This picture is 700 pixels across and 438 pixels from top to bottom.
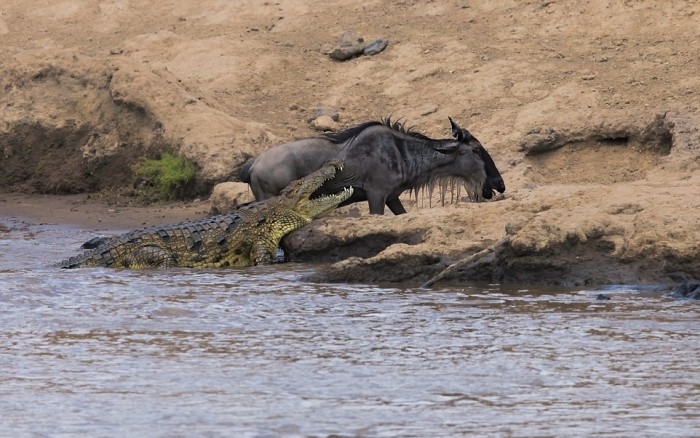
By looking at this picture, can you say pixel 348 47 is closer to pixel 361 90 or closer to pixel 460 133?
pixel 361 90

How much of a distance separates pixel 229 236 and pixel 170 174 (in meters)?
3.39

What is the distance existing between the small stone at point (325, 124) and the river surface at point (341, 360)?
5.87 m

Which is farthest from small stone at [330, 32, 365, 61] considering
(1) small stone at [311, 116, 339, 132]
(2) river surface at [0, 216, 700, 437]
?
(2) river surface at [0, 216, 700, 437]

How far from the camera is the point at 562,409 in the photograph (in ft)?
20.8

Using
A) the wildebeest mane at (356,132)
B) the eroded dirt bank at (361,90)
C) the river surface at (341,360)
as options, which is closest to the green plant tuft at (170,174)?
the eroded dirt bank at (361,90)

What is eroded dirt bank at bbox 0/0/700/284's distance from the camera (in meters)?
13.7

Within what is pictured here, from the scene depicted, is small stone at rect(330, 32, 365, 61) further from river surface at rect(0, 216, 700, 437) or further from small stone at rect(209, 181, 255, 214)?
river surface at rect(0, 216, 700, 437)

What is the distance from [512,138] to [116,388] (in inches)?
346

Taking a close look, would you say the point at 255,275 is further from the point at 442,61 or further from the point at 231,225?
the point at 442,61

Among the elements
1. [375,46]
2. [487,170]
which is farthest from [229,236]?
[375,46]

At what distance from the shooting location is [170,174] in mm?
15578

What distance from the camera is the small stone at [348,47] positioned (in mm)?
18031

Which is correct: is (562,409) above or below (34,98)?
below

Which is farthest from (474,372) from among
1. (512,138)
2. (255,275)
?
(512,138)
